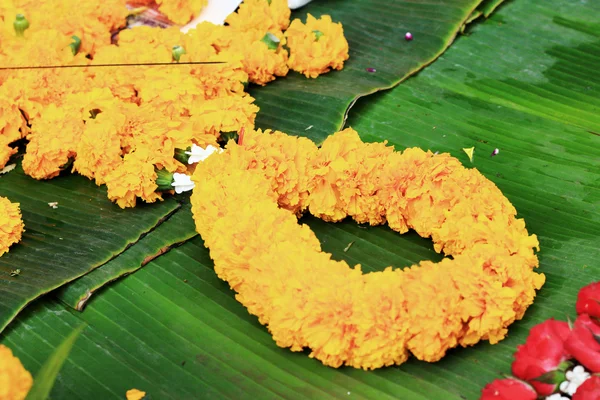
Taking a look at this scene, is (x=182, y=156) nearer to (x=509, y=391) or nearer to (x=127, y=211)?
(x=127, y=211)

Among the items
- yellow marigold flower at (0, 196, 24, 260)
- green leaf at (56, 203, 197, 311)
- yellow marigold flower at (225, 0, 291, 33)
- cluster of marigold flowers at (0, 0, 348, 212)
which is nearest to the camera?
green leaf at (56, 203, 197, 311)

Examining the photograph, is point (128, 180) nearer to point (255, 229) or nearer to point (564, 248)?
point (255, 229)

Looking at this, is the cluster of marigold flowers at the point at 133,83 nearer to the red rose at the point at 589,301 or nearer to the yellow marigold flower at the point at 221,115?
the yellow marigold flower at the point at 221,115

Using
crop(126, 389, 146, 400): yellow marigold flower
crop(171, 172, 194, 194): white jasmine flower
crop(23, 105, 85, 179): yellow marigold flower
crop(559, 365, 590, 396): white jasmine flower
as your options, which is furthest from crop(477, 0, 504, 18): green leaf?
crop(126, 389, 146, 400): yellow marigold flower

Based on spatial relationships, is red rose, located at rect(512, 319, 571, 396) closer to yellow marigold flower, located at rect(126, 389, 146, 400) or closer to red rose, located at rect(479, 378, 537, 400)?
red rose, located at rect(479, 378, 537, 400)

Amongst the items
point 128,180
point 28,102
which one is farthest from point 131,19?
point 128,180

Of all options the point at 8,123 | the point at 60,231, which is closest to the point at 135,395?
the point at 60,231
